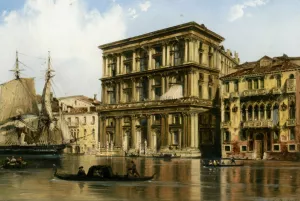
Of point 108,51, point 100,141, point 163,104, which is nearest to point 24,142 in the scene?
point 100,141

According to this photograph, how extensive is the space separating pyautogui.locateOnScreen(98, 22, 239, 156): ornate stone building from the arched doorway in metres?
11.1

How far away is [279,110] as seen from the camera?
194 feet

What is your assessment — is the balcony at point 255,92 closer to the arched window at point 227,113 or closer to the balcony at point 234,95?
the balcony at point 234,95

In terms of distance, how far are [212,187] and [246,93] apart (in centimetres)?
3972

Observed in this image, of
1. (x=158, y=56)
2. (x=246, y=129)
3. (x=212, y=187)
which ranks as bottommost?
(x=212, y=187)

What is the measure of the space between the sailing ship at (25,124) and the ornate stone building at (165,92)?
888cm

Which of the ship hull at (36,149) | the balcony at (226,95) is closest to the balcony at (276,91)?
the balcony at (226,95)

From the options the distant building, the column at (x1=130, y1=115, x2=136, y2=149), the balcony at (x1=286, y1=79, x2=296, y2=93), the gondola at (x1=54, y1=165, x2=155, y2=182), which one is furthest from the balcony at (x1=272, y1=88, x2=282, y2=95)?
the distant building

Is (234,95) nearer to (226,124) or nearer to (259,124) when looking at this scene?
(226,124)

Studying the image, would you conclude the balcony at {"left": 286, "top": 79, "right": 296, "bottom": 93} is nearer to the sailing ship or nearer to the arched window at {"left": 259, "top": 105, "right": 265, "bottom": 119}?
the arched window at {"left": 259, "top": 105, "right": 265, "bottom": 119}

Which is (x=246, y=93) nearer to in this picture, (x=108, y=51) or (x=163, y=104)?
(x=163, y=104)

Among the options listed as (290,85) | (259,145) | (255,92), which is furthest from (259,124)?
(290,85)

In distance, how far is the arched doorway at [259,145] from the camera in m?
61.4

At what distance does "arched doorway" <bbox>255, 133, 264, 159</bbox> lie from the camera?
61406 millimetres
